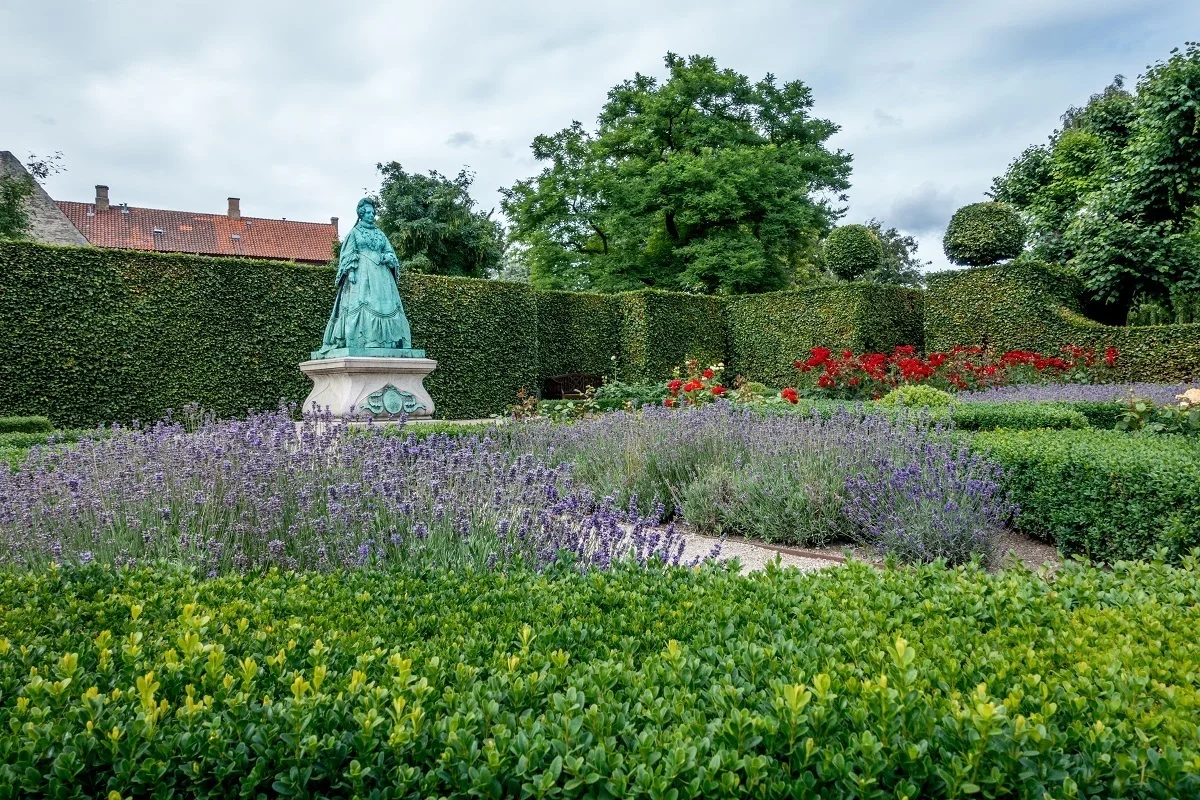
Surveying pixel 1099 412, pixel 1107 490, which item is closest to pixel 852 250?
pixel 1099 412

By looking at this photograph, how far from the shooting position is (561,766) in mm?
1180

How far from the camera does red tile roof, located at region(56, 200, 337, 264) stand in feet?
105

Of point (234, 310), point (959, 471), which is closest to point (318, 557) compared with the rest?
point (959, 471)

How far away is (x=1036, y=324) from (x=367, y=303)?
12.0 m

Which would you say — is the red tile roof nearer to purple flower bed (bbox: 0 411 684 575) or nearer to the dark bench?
the dark bench

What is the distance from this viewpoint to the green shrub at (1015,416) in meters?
6.84

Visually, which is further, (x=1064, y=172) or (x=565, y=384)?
(x=1064, y=172)

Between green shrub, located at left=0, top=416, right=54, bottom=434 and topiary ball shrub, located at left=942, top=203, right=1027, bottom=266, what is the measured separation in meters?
15.0

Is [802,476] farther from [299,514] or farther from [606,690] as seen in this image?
[606,690]

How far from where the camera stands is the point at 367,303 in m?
8.31

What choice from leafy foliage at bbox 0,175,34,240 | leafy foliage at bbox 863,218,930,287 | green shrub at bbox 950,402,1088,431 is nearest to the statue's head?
green shrub at bbox 950,402,1088,431

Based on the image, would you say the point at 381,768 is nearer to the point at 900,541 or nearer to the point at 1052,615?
the point at 1052,615

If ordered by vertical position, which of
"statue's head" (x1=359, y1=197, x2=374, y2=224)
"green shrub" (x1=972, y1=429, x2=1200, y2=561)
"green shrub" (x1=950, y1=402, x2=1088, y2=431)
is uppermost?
"statue's head" (x1=359, y1=197, x2=374, y2=224)

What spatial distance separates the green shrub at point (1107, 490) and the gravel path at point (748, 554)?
156cm
